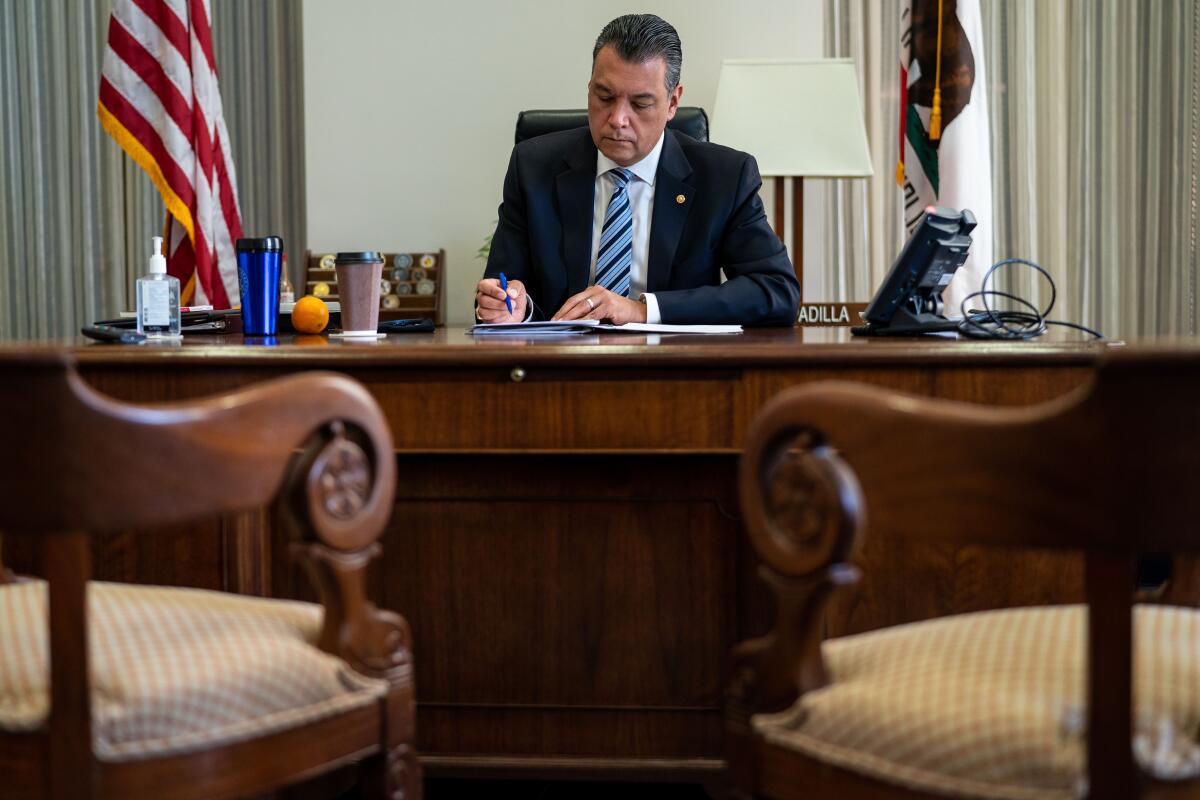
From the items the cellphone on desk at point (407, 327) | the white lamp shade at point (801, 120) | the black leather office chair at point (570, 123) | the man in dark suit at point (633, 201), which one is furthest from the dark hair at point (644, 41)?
the white lamp shade at point (801, 120)

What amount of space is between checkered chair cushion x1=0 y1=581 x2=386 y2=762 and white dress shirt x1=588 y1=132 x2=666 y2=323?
1930 millimetres

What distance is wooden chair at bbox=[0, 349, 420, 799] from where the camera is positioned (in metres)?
0.93

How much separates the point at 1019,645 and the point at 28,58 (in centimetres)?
501

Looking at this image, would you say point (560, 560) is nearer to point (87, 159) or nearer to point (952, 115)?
point (952, 115)


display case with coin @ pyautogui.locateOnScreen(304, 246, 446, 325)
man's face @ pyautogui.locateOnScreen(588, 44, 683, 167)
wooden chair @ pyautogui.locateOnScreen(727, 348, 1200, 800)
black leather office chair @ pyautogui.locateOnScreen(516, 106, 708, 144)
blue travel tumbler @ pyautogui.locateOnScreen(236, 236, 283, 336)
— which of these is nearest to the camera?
wooden chair @ pyautogui.locateOnScreen(727, 348, 1200, 800)

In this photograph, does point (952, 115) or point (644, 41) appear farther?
point (952, 115)

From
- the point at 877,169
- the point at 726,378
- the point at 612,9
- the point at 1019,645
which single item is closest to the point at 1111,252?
the point at 877,169

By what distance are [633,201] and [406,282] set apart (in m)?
1.60

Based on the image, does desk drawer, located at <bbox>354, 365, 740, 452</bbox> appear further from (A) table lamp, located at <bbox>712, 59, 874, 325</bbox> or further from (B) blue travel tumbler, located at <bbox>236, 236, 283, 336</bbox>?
(A) table lamp, located at <bbox>712, 59, 874, 325</bbox>

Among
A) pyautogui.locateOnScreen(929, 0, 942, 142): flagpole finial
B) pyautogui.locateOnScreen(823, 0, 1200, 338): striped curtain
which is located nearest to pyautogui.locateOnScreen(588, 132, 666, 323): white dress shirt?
pyautogui.locateOnScreen(929, 0, 942, 142): flagpole finial

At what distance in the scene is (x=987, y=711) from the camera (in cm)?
93

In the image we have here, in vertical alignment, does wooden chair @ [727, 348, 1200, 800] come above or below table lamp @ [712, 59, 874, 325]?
below

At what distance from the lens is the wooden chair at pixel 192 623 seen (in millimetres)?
933

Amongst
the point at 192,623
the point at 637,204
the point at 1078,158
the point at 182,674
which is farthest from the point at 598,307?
the point at 1078,158
